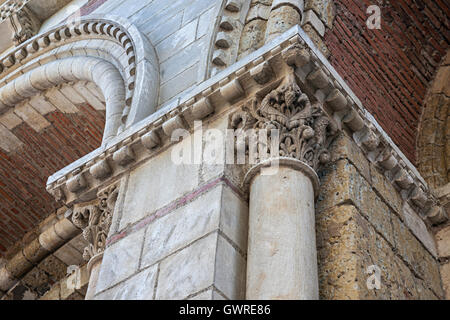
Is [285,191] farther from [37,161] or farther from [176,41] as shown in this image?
[37,161]

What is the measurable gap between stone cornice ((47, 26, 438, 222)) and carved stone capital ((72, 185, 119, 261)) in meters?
0.07

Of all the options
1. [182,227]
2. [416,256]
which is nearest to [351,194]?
[416,256]

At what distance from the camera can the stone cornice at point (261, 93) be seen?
337 centimetres

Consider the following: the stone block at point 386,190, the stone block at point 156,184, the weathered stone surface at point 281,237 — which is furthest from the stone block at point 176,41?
the weathered stone surface at point 281,237

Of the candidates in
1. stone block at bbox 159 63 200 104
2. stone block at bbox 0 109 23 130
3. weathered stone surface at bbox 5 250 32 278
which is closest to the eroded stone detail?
stone block at bbox 0 109 23 130

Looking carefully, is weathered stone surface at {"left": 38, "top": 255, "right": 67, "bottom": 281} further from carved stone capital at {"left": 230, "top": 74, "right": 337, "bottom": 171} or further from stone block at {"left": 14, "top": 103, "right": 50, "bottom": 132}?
carved stone capital at {"left": 230, "top": 74, "right": 337, "bottom": 171}

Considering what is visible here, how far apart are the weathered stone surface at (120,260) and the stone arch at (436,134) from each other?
81.5 inches

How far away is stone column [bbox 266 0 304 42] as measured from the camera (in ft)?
12.7

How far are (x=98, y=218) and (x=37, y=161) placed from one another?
2282 millimetres

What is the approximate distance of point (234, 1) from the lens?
167 inches

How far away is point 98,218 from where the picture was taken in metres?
3.76

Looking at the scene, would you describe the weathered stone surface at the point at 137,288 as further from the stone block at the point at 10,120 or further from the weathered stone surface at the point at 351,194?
the stone block at the point at 10,120
